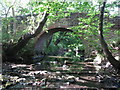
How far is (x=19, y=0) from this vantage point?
761 centimetres

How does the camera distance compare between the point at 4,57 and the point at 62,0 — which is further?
the point at 4,57

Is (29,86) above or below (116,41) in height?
below

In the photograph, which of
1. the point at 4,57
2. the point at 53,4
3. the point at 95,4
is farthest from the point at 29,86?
the point at 4,57

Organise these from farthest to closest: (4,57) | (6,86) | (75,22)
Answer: (75,22) < (4,57) < (6,86)

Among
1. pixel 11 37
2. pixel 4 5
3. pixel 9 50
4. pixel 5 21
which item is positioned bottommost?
pixel 9 50

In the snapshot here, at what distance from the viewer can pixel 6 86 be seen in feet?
9.63

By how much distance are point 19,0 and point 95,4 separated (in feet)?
16.3

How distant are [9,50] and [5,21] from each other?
2.00 metres

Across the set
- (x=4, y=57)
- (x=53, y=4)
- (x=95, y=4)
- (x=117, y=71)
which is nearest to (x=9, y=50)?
(x=4, y=57)

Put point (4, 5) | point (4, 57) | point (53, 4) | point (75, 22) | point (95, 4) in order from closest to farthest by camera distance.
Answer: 1. point (53, 4)
2. point (95, 4)
3. point (4, 57)
4. point (4, 5)
5. point (75, 22)

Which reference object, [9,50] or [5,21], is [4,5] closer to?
[5,21]

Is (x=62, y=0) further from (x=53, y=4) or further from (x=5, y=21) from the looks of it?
(x=5, y=21)

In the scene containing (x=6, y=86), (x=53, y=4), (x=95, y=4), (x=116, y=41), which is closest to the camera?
(x=6, y=86)

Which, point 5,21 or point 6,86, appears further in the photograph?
point 5,21
